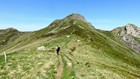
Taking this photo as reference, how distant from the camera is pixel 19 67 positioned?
45750mm

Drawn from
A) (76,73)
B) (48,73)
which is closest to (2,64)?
(48,73)

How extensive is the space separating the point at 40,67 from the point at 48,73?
484 centimetres

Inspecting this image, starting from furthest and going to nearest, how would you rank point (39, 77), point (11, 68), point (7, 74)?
1. point (11, 68)
2. point (7, 74)
3. point (39, 77)

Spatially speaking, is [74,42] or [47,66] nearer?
[47,66]

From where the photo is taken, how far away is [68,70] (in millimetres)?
45250

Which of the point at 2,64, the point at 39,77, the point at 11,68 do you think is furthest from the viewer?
the point at 2,64

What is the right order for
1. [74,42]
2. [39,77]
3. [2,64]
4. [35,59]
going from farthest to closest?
[74,42]
[35,59]
[2,64]
[39,77]

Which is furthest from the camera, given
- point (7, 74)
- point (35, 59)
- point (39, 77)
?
point (35, 59)

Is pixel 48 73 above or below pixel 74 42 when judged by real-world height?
below

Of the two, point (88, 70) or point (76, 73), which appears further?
point (88, 70)

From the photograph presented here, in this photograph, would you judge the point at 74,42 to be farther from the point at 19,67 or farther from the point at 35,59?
the point at 19,67

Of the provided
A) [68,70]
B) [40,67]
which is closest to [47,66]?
[40,67]

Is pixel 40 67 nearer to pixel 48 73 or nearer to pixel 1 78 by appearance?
pixel 48 73

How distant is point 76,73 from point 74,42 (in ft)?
171
